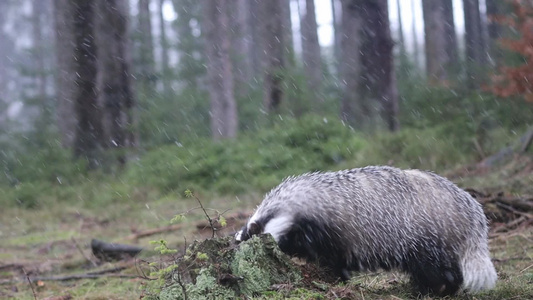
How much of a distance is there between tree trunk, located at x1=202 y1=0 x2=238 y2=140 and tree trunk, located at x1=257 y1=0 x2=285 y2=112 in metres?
1.02

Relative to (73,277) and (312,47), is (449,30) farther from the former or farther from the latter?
(73,277)

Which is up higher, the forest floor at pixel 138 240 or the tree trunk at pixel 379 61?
the tree trunk at pixel 379 61

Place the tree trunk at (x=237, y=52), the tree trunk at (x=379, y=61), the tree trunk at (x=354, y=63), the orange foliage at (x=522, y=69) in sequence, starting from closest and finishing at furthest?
1. the orange foliage at (x=522, y=69)
2. the tree trunk at (x=379, y=61)
3. the tree trunk at (x=354, y=63)
4. the tree trunk at (x=237, y=52)

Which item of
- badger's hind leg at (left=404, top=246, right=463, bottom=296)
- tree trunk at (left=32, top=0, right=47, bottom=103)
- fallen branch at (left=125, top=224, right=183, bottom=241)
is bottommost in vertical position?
fallen branch at (left=125, top=224, right=183, bottom=241)

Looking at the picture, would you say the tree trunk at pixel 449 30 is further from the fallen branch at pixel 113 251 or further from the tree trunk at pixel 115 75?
the fallen branch at pixel 113 251

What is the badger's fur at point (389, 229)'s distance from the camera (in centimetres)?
438

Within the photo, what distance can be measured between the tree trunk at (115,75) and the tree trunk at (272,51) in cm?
366

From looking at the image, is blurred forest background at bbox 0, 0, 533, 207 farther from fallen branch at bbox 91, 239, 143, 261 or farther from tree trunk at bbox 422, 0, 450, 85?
tree trunk at bbox 422, 0, 450, 85

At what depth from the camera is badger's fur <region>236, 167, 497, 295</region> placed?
438 centimetres

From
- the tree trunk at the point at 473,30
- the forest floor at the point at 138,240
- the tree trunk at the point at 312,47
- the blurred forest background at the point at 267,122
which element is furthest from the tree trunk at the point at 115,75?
the tree trunk at the point at 473,30

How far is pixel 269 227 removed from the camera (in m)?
4.35

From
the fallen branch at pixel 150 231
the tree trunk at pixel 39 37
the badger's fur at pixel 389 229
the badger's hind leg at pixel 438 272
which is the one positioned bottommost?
the fallen branch at pixel 150 231

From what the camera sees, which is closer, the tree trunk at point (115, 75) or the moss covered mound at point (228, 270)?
the moss covered mound at point (228, 270)

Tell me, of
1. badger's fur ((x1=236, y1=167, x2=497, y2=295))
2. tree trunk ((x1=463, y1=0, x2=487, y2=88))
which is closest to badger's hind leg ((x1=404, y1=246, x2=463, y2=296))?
badger's fur ((x1=236, y1=167, x2=497, y2=295))
